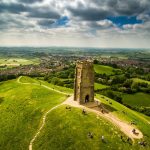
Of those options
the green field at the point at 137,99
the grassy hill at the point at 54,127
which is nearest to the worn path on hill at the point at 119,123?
the grassy hill at the point at 54,127

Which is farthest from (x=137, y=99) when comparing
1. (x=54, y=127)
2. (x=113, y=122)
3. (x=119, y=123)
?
(x=54, y=127)

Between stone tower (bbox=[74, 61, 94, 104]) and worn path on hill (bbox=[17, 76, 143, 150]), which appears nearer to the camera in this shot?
worn path on hill (bbox=[17, 76, 143, 150])

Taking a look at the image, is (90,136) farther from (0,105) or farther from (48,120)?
(0,105)

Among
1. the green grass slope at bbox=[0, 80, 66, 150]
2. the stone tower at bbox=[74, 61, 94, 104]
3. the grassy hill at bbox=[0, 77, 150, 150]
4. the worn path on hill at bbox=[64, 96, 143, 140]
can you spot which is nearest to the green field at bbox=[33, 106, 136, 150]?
the grassy hill at bbox=[0, 77, 150, 150]

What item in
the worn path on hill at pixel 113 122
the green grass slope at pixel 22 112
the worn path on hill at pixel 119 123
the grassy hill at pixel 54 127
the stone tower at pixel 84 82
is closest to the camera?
the grassy hill at pixel 54 127

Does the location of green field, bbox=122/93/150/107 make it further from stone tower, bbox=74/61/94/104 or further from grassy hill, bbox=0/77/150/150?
grassy hill, bbox=0/77/150/150

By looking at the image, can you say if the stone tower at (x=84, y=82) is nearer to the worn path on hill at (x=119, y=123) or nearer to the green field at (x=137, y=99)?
the worn path on hill at (x=119, y=123)

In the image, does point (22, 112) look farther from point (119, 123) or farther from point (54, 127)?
point (119, 123)
